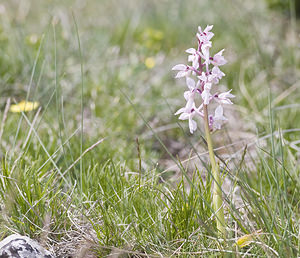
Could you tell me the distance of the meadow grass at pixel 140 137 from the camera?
1.72m

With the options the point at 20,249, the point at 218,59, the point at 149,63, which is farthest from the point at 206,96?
the point at 149,63

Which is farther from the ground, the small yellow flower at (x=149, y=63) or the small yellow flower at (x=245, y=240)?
the small yellow flower at (x=149, y=63)

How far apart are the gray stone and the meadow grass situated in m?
0.12

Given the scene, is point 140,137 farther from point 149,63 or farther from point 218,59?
point 218,59

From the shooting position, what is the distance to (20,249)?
5.01ft

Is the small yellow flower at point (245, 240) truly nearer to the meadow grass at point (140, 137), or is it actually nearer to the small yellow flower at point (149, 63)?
the meadow grass at point (140, 137)

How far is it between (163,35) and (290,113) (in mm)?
1995

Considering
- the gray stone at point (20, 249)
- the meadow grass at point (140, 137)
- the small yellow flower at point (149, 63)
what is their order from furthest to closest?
the small yellow flower at point (149, 63) < the meadow grass at point (140, 137) < the gray stone at point (20, 249)

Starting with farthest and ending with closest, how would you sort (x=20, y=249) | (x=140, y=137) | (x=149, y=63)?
(x=149, y=63), (x=140, y=137), (x=20, y=249)


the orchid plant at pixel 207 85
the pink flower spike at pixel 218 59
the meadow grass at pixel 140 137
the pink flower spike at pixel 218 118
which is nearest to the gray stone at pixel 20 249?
the meadow grass at pixel 140 137

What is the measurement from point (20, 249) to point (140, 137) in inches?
60.8

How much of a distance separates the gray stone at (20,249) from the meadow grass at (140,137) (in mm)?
122

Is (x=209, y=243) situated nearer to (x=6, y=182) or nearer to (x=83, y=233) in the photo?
(x=83, y=233)

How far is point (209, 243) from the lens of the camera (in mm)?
1679
